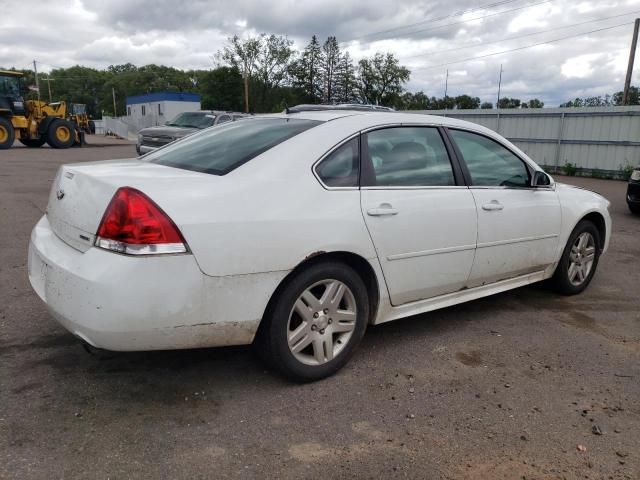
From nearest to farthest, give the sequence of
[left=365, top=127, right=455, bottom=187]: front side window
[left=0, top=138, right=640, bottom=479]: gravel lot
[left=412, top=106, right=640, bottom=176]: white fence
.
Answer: [left=0, top=138, right=640, bottom=479]: gravel lot < [left=365, top=127, right=455, bottom=187]: front side window < [left=412, top=106, right=640, bottom=176]: white fence

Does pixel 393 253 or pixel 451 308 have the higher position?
pixel 393 253

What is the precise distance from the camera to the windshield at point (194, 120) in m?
15.3

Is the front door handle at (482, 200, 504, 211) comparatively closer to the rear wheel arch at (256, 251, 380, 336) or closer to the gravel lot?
the gravel lot

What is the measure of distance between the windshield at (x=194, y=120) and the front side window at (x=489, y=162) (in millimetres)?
12103

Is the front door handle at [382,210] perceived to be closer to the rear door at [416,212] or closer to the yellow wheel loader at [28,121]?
the rear door at [416,212]

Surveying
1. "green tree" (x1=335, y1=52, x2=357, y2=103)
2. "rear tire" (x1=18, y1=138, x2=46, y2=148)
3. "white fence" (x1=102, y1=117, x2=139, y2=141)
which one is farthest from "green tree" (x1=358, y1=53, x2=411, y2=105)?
"rear tire" (x1=18, y1=138, x2=46, y2=148)

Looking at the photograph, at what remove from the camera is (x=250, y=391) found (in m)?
2.99

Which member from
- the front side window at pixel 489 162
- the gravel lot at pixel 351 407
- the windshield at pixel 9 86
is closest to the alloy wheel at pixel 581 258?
the gravel lot at pixel 351 407

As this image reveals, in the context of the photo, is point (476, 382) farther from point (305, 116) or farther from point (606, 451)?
point (305, 116)

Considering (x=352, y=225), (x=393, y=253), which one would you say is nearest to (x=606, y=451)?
(x=393, y=253)

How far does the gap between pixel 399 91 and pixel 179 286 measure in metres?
74.6

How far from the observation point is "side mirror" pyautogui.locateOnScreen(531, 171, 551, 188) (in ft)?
13.9

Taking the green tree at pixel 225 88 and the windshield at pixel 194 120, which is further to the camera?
the green tree at pixel 225 88

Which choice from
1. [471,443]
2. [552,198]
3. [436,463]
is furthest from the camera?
[552,198]
